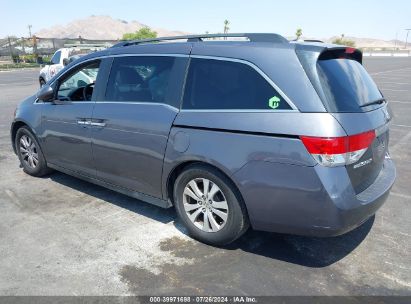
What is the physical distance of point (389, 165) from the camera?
363 centimetres

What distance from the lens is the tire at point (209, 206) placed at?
314 cm

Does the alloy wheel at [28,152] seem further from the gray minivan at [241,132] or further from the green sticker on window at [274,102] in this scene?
the green sticker on window at [274,102]

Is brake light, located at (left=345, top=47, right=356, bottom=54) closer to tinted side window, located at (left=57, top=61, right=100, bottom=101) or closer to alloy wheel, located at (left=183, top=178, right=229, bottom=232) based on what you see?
alloy wheel, located at (left=183, top=178, right=229, bottom=232)

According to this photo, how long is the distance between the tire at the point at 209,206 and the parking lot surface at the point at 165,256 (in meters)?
0.15

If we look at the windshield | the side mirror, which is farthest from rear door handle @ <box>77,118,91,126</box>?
the windshield

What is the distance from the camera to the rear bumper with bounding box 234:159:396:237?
269 centimetres

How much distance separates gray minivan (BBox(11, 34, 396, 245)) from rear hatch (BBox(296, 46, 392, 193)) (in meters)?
0.01

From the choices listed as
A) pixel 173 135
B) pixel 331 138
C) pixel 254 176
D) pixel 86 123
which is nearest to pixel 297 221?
pixel 254 176

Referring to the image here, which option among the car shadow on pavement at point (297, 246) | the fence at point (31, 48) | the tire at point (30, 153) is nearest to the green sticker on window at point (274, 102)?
the car shadow on pavement at point (297, 246)

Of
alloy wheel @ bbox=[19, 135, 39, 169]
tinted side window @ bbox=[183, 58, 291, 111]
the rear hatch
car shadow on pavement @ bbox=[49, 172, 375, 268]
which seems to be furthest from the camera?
alloy wheel @ bbox=[19, 135, 39, 169]

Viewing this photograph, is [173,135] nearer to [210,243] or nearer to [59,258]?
[210,243]

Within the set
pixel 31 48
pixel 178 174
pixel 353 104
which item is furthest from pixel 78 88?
pixel 31 48

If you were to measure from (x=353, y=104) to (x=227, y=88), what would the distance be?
3.34 feet

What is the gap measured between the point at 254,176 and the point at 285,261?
842 mm
